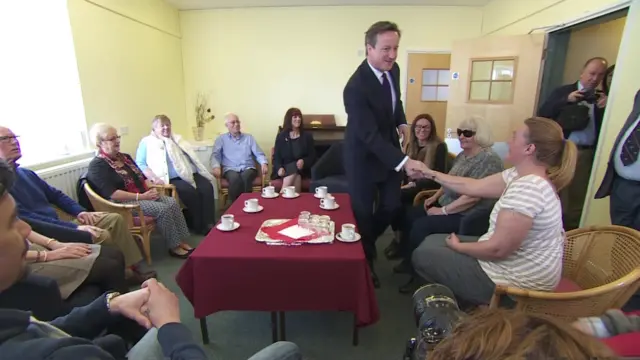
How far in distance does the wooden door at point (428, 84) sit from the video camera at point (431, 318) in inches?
175

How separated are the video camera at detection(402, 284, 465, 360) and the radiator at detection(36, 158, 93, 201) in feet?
9.00

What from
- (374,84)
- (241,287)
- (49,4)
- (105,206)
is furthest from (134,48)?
(241,287)

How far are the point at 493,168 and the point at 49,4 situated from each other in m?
3.66

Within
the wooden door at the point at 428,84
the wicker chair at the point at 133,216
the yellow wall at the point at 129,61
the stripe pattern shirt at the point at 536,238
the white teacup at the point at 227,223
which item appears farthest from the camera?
the wooden door at the point at 428,84

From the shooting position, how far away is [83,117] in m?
2.98

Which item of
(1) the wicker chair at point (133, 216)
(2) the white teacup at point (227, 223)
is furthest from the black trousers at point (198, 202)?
(2) the white teacup at point (227, 223)

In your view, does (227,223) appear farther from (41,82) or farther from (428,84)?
(428,84)

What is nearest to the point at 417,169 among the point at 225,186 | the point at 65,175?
the point at 225,186

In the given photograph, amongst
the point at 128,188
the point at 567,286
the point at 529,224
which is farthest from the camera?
the point at 128,188

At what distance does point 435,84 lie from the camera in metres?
5.02

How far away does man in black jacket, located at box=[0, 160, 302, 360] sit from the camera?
63 centimetres

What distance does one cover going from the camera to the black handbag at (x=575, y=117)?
9.51 feet

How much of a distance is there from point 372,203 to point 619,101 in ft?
6.67

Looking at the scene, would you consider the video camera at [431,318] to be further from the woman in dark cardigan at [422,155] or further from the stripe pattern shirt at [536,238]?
the woman in dark cardigan at [422,155]
